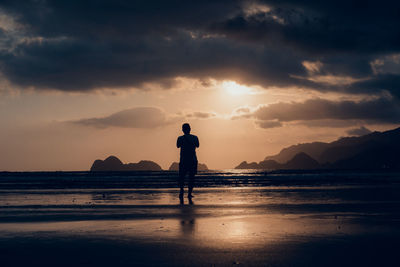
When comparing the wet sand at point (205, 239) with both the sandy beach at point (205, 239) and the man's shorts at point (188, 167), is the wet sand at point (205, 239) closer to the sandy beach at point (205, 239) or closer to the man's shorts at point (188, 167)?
the sandy beach at point (205, 239)

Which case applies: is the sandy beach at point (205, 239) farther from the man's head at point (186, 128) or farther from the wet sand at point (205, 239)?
the man's head at point (186, 128)

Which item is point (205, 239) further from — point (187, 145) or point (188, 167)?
point (187, 145)

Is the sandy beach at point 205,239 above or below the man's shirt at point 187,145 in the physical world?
below

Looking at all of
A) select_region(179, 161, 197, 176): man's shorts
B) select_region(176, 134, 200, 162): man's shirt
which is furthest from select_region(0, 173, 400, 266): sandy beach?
select_region(176, 134, 200, 162): man's shirt

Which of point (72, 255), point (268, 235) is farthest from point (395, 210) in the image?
point (72, 255)

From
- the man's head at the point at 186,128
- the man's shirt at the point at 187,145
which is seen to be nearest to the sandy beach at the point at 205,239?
the man's shirt at the point at 187,145

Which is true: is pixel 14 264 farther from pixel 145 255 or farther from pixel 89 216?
pixel 89 216

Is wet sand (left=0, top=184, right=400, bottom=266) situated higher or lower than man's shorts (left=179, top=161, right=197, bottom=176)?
lower

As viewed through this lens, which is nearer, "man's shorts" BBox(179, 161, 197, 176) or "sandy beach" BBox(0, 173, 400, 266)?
"sandy beach" BBox(0, 173, 400, 266)

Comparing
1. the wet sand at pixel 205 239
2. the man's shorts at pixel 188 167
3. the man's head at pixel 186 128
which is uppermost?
the man's head at pixel 186 128

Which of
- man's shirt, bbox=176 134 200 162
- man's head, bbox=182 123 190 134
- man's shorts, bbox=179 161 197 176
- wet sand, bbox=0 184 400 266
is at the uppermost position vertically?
man's head, bbox=182 123 190 134

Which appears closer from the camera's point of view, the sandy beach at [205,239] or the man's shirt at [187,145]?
the sandy beach at [205,239]

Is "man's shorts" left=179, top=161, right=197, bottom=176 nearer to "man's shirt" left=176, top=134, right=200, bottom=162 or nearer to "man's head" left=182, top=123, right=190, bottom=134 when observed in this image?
"man's shirt" left=176, top=134, right=200, bottom=162

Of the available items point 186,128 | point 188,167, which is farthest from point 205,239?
point 186,128
